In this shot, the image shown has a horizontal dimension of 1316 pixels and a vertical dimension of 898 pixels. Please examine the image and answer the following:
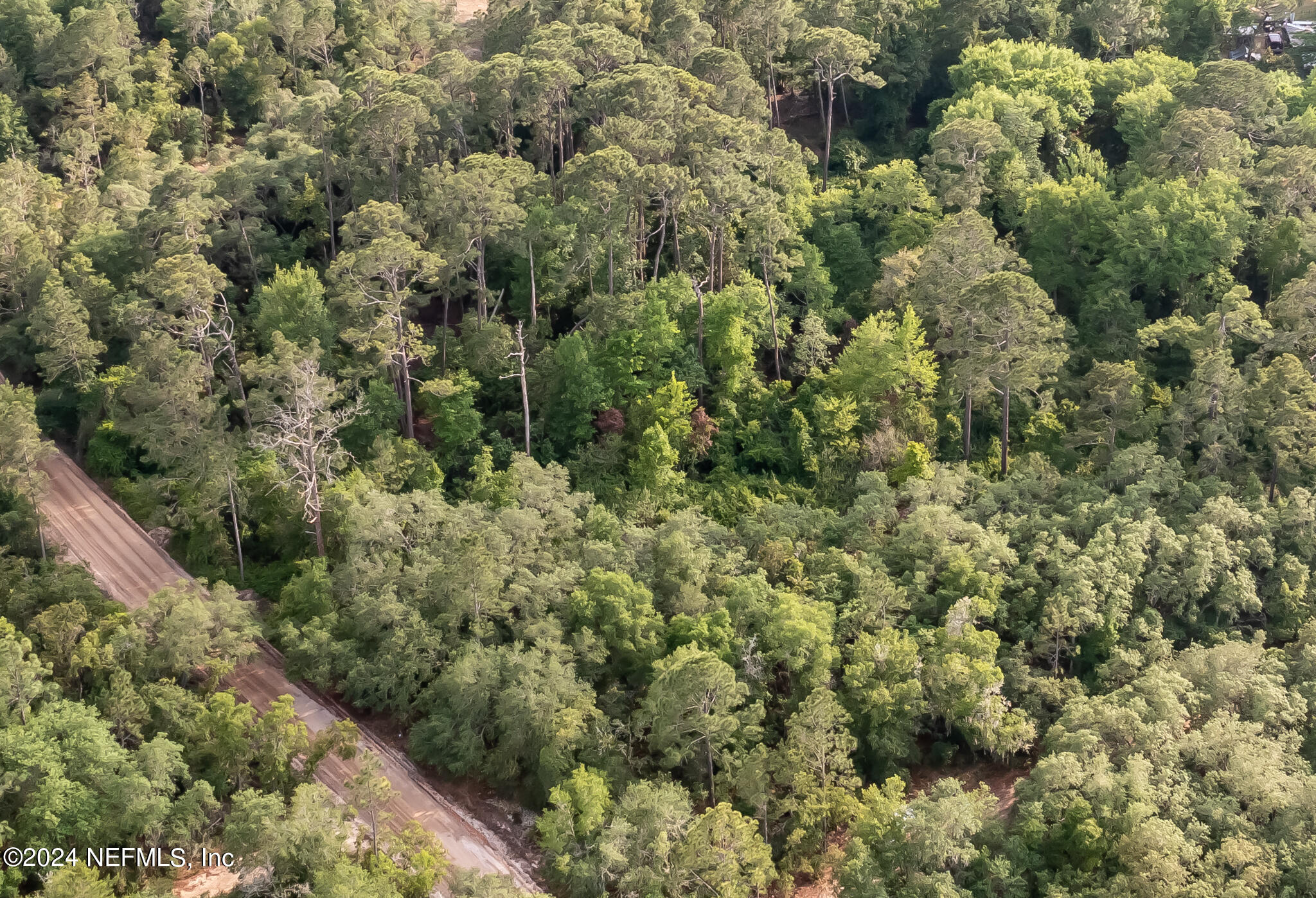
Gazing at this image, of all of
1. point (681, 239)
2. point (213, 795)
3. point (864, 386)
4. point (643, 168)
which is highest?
point (643, 168)

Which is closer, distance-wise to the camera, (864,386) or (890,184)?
(864,386)

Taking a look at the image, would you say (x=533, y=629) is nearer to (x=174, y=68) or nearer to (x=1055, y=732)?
(x=1055, y=732)

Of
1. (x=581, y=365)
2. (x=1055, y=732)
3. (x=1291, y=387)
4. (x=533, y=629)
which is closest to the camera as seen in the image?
(x=1055, y=732)

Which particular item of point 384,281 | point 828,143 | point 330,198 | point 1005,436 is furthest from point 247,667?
point 828,143

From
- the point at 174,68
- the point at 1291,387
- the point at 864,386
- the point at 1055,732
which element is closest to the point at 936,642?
the point at 1055,732

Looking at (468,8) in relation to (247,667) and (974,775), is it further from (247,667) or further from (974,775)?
(974,775)

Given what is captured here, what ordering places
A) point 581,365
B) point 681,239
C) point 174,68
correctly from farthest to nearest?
point 174,68
point 681,239
point 581,365
